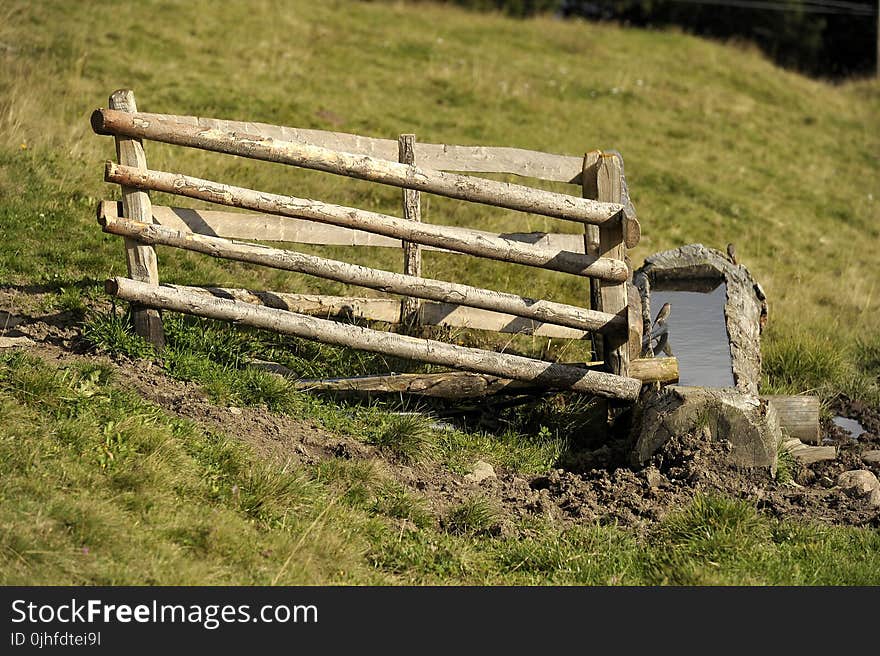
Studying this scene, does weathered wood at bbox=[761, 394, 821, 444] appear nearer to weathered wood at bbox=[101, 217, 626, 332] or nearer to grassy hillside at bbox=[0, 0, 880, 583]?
grassy hillside at bbox=[0, 0, 880, 583]

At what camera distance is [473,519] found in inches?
220

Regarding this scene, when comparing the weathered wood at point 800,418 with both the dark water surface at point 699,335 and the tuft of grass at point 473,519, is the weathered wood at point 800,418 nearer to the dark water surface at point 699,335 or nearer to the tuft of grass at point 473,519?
the dark water surface at point 699,335

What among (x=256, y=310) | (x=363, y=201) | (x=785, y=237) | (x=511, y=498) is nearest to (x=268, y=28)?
(x=363, y=201)

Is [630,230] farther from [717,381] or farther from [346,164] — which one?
[346,164]

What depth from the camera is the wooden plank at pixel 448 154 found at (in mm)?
7578

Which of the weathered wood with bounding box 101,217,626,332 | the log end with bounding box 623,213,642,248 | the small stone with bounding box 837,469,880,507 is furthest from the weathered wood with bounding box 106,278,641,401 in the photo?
the small stone with bounding box 837,469,880,507

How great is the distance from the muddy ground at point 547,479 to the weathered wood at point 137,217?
0.34 metres

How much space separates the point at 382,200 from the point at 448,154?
3467 millimetres

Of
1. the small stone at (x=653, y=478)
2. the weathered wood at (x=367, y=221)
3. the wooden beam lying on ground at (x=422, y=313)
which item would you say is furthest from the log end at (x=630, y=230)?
the small stone at (x=653, y=478)

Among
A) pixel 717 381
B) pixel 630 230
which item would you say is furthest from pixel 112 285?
pixel 717 381

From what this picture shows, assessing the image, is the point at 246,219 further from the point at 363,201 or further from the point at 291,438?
the point at 363,201

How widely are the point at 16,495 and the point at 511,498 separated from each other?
9.34ft

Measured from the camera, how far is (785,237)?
1371cm

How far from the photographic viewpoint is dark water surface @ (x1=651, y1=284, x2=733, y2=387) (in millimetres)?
7723
